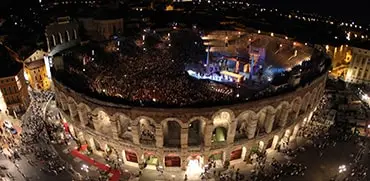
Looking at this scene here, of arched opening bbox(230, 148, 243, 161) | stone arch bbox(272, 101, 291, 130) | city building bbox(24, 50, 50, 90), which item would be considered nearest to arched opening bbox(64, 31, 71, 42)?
city building bbox(24, 50, 50, 90)

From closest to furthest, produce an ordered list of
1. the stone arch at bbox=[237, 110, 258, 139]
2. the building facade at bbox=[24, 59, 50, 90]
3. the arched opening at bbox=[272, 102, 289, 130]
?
the stone arch at bbox=[237, 110, 258, 139], the arched opening at bbox=[272, 102, 289, 130], the building facade at bbox=[24, 59, 50, 90]

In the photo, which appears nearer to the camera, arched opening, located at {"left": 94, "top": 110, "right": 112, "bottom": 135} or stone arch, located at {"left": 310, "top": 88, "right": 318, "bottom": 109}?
arched opening, located at {"left": 94, "top": 110, "right": 112, "bottom": 135}

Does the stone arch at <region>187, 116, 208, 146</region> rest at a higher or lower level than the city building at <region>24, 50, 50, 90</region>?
lower

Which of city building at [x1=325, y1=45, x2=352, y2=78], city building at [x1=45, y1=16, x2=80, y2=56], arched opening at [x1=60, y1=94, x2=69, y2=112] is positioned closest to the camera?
arched opening at [x1=60, y1=94, x2=69, y2=112]

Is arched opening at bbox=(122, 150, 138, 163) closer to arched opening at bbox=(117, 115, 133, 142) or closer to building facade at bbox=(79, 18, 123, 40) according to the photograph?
arched opening at bbox=(117, 115, 133, 142)

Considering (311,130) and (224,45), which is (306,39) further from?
(311,130)

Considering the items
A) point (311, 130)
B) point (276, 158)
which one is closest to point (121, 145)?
point (276, 158)

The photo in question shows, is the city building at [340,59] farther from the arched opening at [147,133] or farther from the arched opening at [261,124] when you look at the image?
the arched opening at [147,133]

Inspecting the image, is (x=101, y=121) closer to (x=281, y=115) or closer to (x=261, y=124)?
(x=261, y=124)
